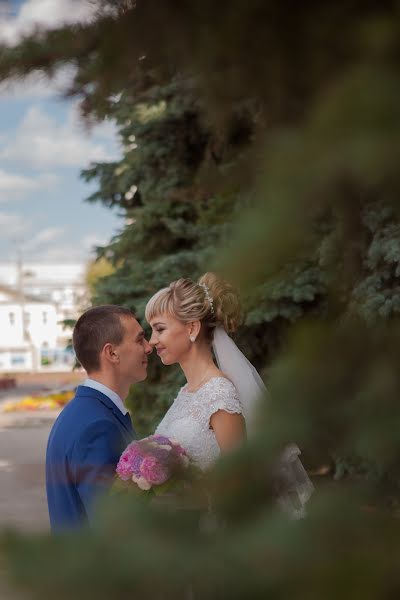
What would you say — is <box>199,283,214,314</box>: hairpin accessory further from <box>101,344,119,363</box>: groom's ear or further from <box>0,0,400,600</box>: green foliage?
<box>0,0,400,600</box>: green foliage

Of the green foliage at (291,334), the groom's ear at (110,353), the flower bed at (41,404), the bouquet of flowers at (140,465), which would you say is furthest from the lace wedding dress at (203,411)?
the flower bed at (41,404)

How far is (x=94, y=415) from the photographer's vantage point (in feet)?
9.88

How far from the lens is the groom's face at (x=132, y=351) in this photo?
11.0ft

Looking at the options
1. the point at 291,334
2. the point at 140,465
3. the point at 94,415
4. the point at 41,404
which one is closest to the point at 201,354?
the point at 94,415

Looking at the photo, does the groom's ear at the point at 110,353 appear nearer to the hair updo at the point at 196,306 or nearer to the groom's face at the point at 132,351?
the groom's face at the point at 132,351

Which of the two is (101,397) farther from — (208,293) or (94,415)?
(208,293)

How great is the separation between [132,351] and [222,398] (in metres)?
0.47

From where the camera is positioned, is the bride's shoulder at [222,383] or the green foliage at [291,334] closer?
the green foliage at [291,334]

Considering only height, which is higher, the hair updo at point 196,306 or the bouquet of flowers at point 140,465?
the hair updo at point 196,306

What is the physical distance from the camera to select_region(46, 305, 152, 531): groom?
9.06ft

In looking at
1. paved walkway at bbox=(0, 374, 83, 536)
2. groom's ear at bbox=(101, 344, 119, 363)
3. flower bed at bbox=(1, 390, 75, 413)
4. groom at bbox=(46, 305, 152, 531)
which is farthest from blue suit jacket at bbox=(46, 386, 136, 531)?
flower bed at bbox=(1, 390, 75, 413)

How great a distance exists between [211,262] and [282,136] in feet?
0.39

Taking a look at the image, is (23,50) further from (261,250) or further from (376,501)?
(376,501)

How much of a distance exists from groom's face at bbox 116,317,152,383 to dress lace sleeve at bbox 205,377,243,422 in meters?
0.36
